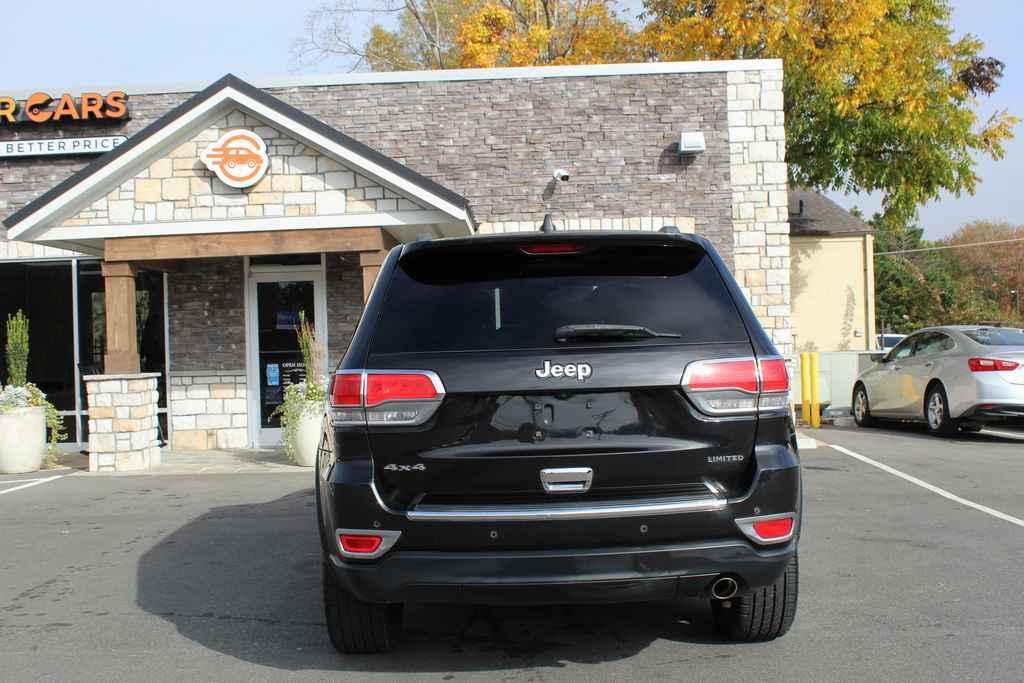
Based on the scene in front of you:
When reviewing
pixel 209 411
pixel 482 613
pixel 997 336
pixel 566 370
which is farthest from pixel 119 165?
pixel 997 336

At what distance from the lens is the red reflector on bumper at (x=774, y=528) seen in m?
3.82

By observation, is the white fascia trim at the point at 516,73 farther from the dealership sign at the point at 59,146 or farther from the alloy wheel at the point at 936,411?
the alloy wheel at the point at 936,411

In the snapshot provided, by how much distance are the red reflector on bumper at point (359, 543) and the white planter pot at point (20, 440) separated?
9.94 meters

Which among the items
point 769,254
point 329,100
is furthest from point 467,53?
point 769,254

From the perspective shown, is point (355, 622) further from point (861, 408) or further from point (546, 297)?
point (861, 408)

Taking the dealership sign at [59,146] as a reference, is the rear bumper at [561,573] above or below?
below

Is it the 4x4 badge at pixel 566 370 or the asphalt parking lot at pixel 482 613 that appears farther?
the asphalt parking lot at pixel 482 613

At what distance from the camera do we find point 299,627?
5027 millimetres

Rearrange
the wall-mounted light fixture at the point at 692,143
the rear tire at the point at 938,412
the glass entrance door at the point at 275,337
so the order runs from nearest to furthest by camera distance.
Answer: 1. the rear tire at the point at 938,412
2. the wall-mounted light fixture at the point at 692,143
3. the glass entrance door at the point at 275,337

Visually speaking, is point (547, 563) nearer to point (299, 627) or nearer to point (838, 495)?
point (299, 627)

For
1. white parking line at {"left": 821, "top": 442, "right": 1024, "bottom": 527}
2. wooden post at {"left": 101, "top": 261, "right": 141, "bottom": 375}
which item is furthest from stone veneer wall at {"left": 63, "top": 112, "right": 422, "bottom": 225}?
white parking line at {"left": 821, "top": 442, "right": 1024, "bottom": 527}

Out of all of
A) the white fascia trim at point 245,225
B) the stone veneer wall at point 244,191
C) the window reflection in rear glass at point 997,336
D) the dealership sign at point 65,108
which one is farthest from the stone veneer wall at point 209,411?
the window reflection in rear glass at point 997,336

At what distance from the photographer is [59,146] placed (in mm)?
14852

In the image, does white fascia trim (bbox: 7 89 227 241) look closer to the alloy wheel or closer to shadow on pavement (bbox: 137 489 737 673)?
shadow on pavement (bbox: 137 489 737 673)
